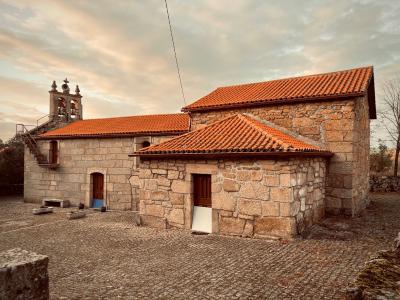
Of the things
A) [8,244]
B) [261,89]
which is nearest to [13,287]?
[8,244]

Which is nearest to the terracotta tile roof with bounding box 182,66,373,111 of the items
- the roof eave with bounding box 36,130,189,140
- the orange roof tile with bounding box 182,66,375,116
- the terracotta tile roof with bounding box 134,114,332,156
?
the orange roof tile with bounding box 182,66,375,116

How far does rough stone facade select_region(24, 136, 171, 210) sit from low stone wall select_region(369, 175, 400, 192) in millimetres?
14566

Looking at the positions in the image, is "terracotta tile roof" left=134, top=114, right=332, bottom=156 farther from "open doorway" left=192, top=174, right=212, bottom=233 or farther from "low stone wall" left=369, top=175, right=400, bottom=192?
"low stone wall" left=369, top=175, right=400, bottom=192

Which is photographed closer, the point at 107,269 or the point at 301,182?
the point at 107,269

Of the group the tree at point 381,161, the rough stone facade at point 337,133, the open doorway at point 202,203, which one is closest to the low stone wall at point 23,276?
the open doorway at point 202,203

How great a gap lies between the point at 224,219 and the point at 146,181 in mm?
3050

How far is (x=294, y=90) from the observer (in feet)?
37.6

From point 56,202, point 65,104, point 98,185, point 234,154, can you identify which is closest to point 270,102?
point 234,154

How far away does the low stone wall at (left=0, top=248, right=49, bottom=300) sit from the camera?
3184mm

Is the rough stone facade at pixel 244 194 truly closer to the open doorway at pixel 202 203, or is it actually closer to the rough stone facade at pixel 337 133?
→ the open doorway at pixel 202 203

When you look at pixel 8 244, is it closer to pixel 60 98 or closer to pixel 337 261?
pixel 337 261

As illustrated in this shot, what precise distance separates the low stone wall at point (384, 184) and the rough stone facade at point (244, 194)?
11.8 m

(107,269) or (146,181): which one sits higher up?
(146,181)

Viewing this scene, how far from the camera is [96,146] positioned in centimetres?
1509
